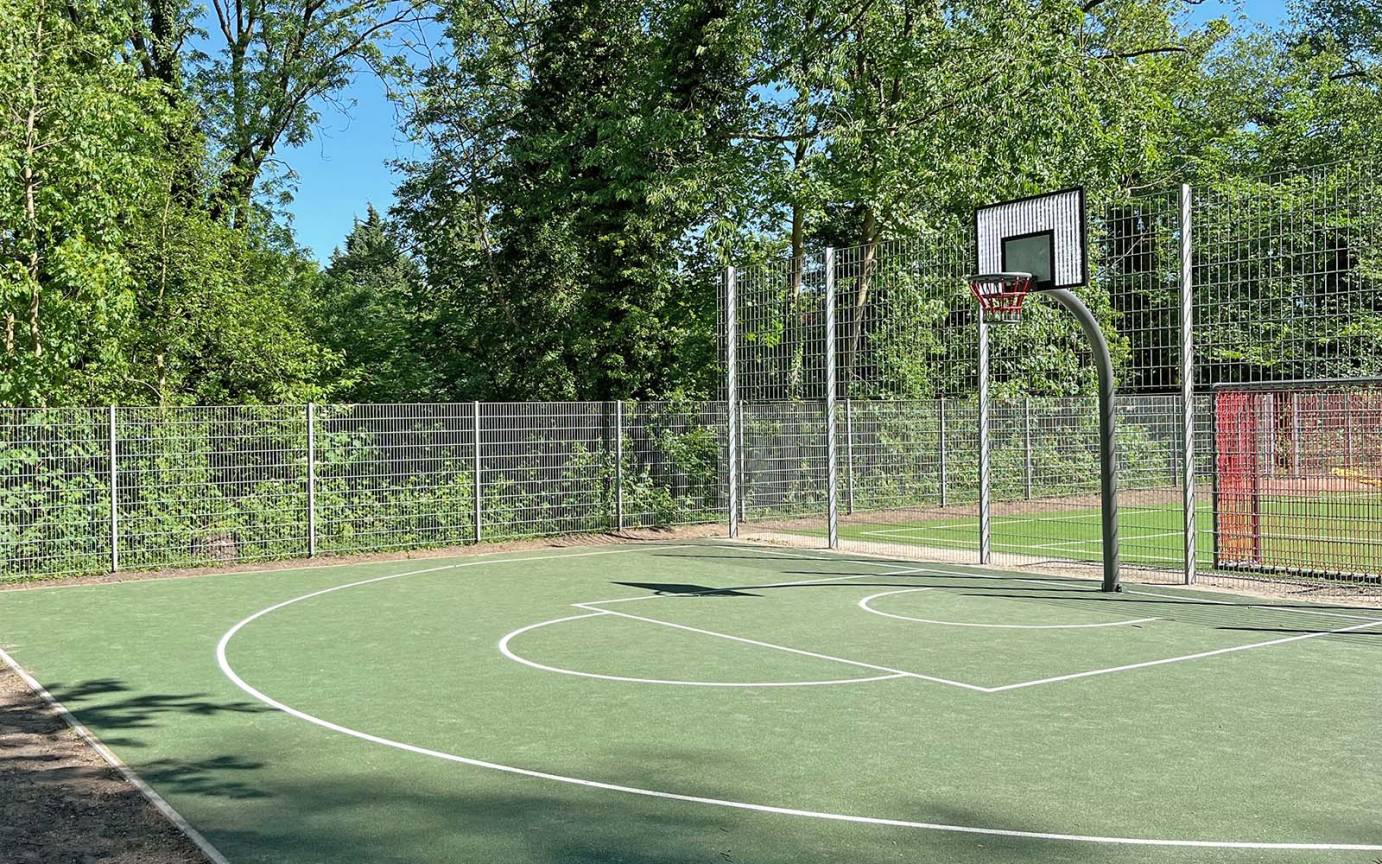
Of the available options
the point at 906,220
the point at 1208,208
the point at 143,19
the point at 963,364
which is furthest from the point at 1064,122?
the point at 143,19

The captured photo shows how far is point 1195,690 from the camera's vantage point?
26.7 feet

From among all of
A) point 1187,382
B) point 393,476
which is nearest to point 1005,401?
point 1187,382

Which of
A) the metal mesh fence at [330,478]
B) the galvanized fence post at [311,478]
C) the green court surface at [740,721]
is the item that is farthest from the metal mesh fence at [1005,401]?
the galvanized fence post at [311,478]

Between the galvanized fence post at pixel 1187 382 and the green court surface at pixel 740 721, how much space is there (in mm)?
1171

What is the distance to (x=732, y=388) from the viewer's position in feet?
67.4

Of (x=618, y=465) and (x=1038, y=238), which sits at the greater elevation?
(x=1038, y=238)

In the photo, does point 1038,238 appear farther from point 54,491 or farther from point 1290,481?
point 54,491

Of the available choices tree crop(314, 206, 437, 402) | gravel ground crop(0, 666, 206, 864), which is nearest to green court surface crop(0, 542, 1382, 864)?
gravel ground crop(0, 666, 206, 864)

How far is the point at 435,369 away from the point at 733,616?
64.4 ft

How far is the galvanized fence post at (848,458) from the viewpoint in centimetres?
1873

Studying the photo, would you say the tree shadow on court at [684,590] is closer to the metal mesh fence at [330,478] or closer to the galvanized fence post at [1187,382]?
the galvanized fence post at [1187,382]

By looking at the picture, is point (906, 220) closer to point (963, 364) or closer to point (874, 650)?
point (963, 364)

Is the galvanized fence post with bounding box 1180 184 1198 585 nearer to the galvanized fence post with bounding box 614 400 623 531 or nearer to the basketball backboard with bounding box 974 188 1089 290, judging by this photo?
the basketball backboard with bounding box 974 188 1089 290

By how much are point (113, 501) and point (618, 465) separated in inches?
316
